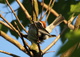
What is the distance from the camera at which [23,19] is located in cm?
246

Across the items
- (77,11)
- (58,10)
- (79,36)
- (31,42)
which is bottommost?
(31,42)

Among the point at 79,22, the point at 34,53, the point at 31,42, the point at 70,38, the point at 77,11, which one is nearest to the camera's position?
the point at 70,38

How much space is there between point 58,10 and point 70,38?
1772 millimetres

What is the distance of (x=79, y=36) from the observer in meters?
0.70

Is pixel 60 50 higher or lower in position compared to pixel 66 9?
higher

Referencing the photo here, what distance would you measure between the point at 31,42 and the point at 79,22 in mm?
514

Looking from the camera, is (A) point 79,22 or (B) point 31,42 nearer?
(A) point 79,22

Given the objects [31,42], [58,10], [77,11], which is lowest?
[31,42]

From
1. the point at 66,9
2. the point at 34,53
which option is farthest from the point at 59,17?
the point at 34,53

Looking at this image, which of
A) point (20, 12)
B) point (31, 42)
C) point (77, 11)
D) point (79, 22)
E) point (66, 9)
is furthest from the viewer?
point (20, 12)

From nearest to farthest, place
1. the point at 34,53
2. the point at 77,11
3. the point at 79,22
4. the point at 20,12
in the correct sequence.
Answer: the point at 77,11 < the point at 34,53 < the point at 79,22 < the point at 20,12

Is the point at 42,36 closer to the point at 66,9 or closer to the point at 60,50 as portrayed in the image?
the point at 66,9

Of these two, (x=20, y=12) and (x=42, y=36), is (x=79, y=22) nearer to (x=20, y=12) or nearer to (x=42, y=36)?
(x=42, y=36)

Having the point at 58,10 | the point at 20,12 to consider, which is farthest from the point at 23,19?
the point at 58,10
